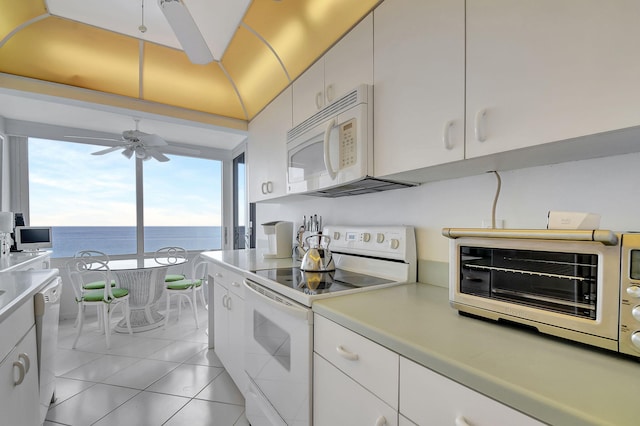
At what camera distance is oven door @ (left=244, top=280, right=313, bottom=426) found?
115 cm

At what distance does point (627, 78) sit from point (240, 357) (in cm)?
215

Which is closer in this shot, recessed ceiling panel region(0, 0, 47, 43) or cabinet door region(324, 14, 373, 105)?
cabinet door region(324, 14, 373, 105)

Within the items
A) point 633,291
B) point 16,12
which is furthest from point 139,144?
point 633,291

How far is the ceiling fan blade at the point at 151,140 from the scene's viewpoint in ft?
10.5

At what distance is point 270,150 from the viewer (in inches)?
93.4

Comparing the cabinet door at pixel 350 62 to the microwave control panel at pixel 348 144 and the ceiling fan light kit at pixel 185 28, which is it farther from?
the ceiling fan light kit at pixel 185 28

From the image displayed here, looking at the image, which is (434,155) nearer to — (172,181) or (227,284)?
(227,284)

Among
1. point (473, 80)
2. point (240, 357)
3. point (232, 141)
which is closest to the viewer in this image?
point (473, 80)

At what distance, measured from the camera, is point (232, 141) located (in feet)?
14.6

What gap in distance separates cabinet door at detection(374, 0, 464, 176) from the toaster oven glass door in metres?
0.36

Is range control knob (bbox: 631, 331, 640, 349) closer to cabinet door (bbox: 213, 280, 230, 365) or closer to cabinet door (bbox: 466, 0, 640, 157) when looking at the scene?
cabinet door (bbox: 466, 0, 640, 157)

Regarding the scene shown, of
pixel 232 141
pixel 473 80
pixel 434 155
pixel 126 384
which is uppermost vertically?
pixel 232 141

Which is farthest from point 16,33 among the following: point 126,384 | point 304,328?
point 304,328

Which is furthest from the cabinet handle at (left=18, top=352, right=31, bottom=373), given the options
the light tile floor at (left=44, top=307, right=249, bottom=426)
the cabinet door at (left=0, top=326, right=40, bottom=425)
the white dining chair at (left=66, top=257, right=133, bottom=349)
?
the white dining chair at (left=66, top=257, right=133, bottom=349)
